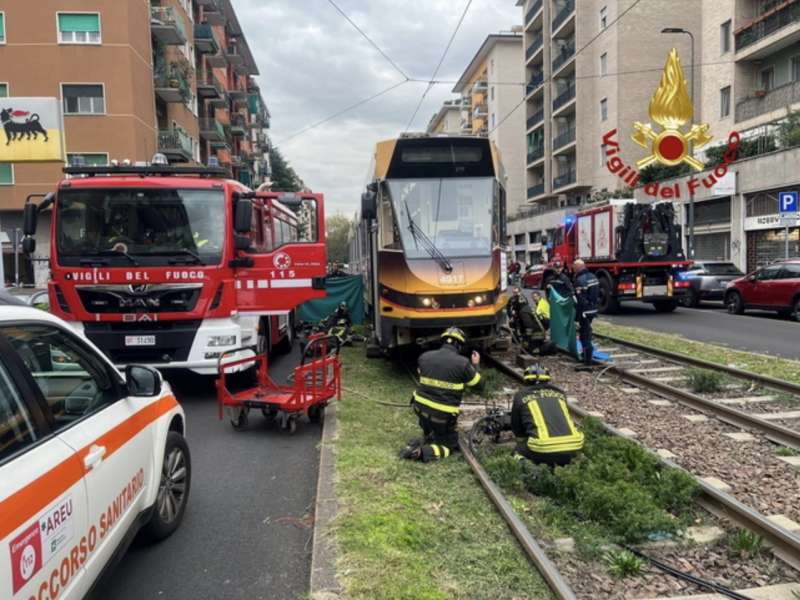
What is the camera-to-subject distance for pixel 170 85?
3569 centimetres

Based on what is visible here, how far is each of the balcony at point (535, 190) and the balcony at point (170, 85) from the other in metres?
30.6

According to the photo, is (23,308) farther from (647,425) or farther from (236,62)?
(236,62)

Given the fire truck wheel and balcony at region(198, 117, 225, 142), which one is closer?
the fire truck wheel

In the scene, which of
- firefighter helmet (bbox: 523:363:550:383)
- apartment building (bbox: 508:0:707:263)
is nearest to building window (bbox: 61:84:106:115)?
apartment building (bbox: 508:0:707:263)

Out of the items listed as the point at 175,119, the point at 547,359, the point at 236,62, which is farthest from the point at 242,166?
the point at 547,359

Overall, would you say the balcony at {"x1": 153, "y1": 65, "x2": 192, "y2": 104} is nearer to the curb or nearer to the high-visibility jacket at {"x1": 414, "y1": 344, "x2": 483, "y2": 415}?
the curb

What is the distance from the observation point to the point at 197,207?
8.73 m

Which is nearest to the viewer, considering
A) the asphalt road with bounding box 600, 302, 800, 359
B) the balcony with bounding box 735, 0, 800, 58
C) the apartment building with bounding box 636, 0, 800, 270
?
the asphalt road with bounding box 600, 302, 800, 359

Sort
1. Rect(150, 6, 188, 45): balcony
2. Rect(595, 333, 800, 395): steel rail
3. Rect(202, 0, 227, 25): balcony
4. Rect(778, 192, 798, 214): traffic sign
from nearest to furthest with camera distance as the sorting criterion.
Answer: Rect(595, 333, 800, 395): steel rail → Rect(778, 192, 798, 214): traffic sign → Rect(150, 6, 188, 45): balcony → Rect(202, 0, 227, 25): balcony

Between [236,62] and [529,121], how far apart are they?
27324mm

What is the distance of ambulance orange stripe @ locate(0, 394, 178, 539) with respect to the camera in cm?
227

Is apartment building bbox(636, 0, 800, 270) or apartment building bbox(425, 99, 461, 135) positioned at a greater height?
apartment building bbox(425, 99, 461, 135)

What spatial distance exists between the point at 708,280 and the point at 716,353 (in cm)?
1129

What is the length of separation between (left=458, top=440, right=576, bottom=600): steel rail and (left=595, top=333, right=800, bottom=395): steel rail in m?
5.34
